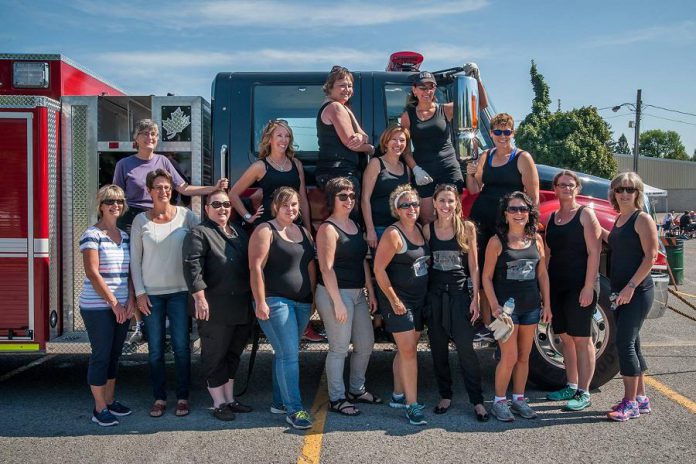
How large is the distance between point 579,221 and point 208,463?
9.96ft

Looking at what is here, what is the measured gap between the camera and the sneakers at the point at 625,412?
448 centimetres

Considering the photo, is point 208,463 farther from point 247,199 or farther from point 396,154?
point 396,154

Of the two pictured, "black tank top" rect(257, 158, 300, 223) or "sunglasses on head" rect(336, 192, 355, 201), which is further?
"black tank top" rect(257, 158, 300, 223)

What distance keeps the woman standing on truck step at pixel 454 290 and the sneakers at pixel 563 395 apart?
72 cm

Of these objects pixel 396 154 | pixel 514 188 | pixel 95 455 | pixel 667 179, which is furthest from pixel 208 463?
pixel 667 179

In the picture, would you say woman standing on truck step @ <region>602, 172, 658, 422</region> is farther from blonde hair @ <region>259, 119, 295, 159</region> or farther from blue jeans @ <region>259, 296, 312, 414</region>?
blonde hair @ <region>259, 119, 295, 159</region>

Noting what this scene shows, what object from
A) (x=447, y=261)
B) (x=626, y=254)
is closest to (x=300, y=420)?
(x=447, y=261)

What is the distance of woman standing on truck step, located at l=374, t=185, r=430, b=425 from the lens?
4426 mm

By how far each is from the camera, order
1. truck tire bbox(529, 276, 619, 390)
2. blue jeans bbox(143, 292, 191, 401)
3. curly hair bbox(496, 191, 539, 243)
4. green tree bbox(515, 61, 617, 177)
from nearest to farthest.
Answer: curly hair bbox(496, 191, 539, 243) < blue jeans bbox(143, 292, 191, 401) < truck tire bbox(529, 276, 619, 390) < green tree bbox(515, 61, 617, 177)

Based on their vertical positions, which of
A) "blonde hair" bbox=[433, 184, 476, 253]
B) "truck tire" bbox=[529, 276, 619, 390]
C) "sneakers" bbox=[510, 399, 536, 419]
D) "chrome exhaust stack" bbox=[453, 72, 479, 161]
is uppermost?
"chrome exhaust stack" bbox=[453, 72, 479, 161]

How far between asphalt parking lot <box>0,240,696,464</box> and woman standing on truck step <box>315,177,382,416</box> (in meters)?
0.37

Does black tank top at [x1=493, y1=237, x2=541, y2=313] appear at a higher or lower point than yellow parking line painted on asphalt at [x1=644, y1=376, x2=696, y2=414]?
higher

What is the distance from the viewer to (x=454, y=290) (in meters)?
4.54

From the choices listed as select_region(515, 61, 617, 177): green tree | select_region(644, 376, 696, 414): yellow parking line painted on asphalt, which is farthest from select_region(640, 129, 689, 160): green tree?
select_region(644, 376, 696, 414): yellow parking line painted on asphalt
